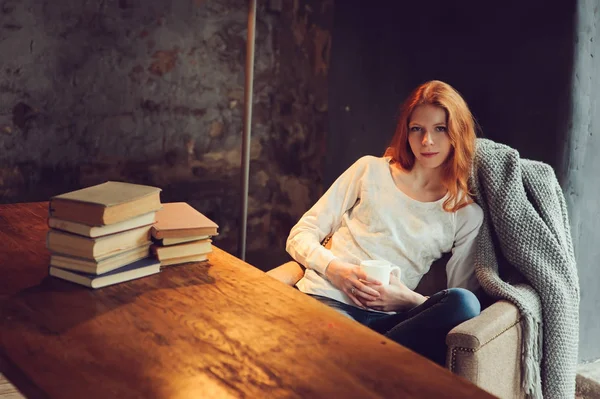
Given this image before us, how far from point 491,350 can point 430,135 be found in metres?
0.77

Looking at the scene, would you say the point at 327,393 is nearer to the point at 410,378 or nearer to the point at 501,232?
the point at 410,378

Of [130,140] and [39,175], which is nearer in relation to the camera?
[39,175]

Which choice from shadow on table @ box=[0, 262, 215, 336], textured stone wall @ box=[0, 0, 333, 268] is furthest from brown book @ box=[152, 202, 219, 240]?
textured stone wall @ box=[0, 0, 333, 268]

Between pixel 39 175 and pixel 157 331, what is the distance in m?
2.21

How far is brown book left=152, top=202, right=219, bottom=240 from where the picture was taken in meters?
2.00

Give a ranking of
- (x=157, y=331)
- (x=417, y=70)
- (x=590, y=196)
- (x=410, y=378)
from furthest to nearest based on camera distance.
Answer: (x=417, y=70) < (x=590, y=196) < (x=157, y=331) < (x=410, y=378)

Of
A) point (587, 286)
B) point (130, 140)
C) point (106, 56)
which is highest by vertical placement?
point (106, 56)

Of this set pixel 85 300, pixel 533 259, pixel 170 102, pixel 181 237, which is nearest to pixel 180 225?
pixel 181 237

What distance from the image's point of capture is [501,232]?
95.1 inches

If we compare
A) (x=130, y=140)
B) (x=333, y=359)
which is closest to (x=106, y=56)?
(x=130, y=140)

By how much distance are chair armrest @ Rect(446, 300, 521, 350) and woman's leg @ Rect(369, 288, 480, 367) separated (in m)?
0.05

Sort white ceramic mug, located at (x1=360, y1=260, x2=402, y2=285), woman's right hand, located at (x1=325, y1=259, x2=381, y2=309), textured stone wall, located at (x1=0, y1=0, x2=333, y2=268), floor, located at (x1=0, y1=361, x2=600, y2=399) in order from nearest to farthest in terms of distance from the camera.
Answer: white ceramic mug, located at (x1=360, y1=260, x2=402, y2=285)
woman's right hand, located at (x1=325, y1=259, x2=381, y2=309)
floor, located at (x1=0, y1=361, x2=600, y2=399)
textured stone wall, located at (x1=0, y1=0, x2=333, y2=268)

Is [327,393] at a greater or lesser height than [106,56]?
lesser

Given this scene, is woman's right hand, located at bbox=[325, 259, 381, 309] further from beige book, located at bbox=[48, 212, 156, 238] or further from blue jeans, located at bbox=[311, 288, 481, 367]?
beige book, located at bbox=[48, 212, 156, 238]
